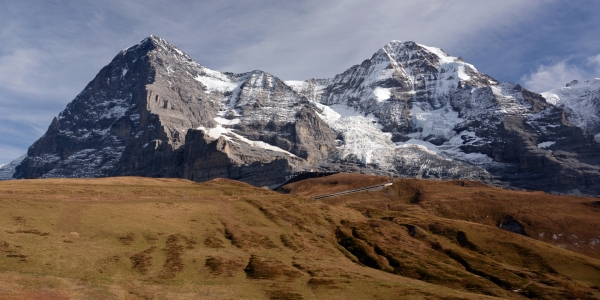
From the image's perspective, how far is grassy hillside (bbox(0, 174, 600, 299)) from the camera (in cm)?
6719

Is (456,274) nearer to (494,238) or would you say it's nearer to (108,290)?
(494,238)

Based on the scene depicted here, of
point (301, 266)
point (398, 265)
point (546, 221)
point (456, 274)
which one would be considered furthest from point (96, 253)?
point (546, 221)

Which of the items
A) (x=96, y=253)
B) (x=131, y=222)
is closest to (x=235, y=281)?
(x=96, y=253)

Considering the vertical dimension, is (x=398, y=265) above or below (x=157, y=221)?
below

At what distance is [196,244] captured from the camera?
296 feet

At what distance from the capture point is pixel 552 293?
278 feet

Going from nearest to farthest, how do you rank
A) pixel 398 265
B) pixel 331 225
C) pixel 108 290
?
1. pixel 108 290
2. pixel 398 265
3. pixel 331 225

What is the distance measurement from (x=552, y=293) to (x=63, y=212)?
3310 inches

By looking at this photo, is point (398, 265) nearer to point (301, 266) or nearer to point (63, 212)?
point (301, 266)

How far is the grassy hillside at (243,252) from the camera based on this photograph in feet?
220

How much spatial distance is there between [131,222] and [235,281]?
29.5 meters

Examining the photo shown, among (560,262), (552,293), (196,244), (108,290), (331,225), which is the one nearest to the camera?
(108,290)

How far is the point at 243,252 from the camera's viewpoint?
90875 mm

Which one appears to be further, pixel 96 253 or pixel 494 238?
pixel 494 238
